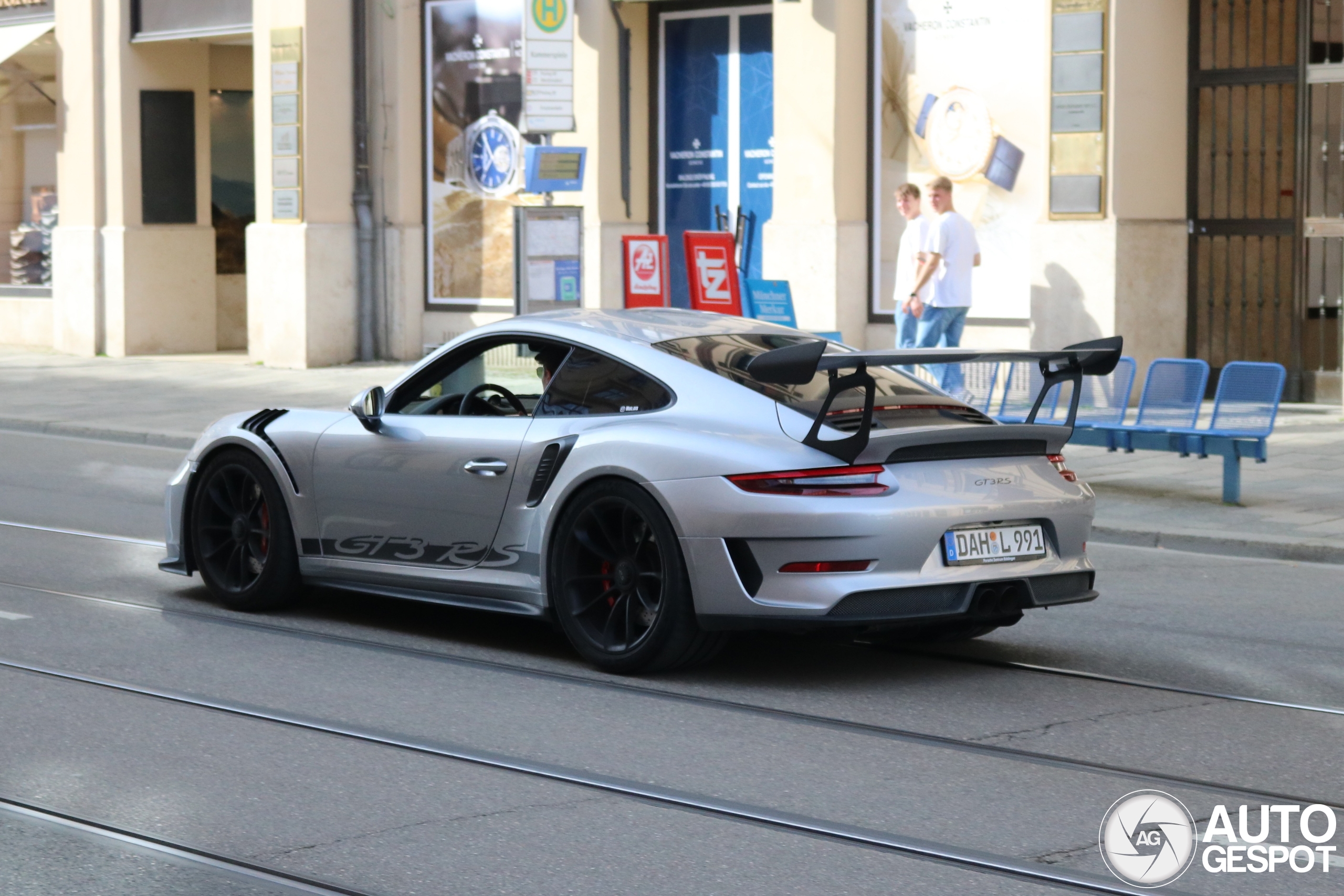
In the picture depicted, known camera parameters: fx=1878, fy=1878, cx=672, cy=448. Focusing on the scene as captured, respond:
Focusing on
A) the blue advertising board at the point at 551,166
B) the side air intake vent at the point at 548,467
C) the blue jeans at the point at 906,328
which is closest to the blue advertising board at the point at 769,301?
the blue jeans at the point at 906,328

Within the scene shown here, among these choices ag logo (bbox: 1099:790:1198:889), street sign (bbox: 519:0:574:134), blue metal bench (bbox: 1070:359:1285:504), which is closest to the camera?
ag logo (bbox: 1099:790:1198:889)

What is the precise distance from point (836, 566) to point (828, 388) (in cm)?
61

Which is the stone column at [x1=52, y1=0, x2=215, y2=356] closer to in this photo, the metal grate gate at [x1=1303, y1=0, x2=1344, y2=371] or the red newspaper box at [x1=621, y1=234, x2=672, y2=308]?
the red newspaper box at [x1=621, y1=234, x2=672, y2=308]

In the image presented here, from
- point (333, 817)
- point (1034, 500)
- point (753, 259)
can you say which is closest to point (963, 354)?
point (1034, 500)

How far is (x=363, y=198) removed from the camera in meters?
22.3

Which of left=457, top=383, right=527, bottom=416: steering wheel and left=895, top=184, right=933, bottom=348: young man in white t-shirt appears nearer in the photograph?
left=457, top=383, right=527, bottom=416: steering wheel

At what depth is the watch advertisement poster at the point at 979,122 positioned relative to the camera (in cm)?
1770

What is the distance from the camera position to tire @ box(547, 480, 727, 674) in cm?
625

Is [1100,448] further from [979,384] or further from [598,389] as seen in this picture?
[598,389]

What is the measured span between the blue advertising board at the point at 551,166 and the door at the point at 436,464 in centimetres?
829

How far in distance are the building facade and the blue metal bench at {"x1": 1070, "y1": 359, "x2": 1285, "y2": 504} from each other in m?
5.26

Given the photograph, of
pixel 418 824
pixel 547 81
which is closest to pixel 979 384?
pixel 547 81

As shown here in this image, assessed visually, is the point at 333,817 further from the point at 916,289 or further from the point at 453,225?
the point at 453,225

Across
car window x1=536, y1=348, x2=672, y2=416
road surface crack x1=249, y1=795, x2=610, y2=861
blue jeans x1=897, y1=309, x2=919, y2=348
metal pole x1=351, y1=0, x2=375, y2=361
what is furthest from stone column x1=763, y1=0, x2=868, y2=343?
road surface crack x1=249, y1=795, x2=610, y2=861
